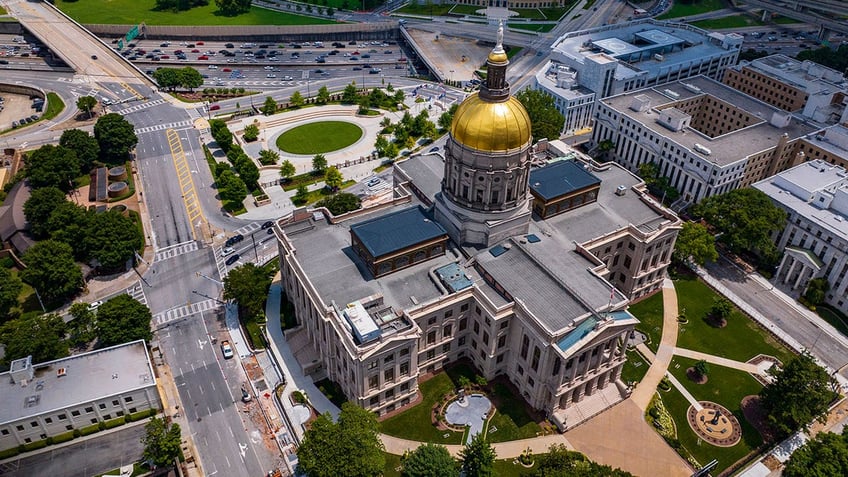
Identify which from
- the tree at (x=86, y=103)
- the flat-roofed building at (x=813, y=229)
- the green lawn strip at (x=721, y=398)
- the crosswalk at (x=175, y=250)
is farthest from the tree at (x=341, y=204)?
the tree at (x=86, y=103)

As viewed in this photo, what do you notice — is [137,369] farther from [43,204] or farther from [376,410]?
[43,204]

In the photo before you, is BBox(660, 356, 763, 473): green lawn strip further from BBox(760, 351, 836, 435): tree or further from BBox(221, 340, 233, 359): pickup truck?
BBox(221, 340, 233, 359): pickup truck

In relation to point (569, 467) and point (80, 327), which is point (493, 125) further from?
point (80, 327)

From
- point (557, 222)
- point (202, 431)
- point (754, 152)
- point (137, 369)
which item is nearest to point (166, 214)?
point (137, 369)

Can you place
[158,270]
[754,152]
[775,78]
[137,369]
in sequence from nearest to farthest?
[137,369] < [158,270] < [754,152] < [775,78]

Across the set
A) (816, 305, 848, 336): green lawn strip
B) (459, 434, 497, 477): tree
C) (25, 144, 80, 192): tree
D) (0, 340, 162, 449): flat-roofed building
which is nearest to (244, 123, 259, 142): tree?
(25, 144, 80, 192): tree

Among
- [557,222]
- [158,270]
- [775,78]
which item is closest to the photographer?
[557,222]
